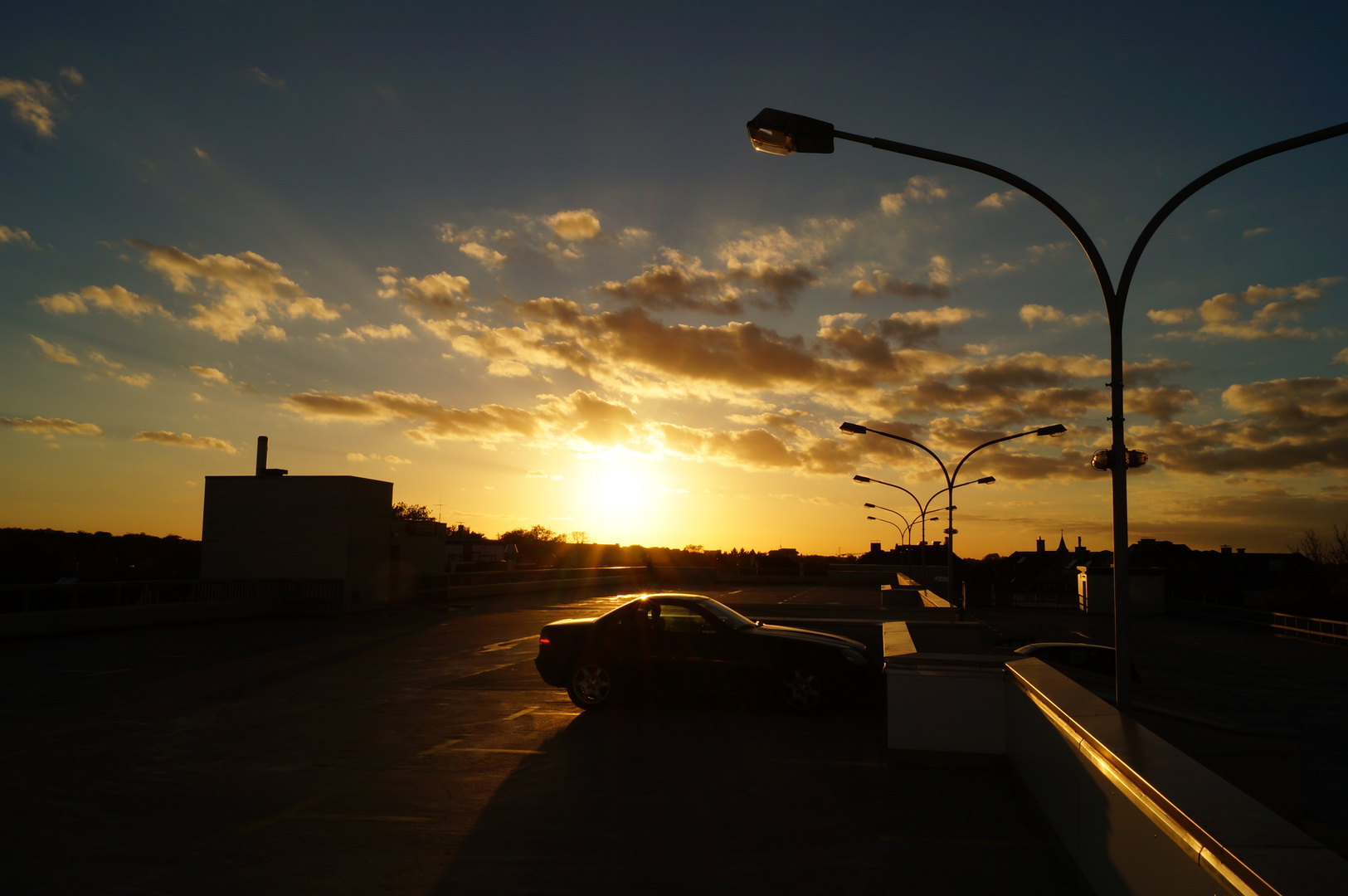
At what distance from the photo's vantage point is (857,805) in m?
7.05

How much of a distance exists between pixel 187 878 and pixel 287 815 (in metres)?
1.36

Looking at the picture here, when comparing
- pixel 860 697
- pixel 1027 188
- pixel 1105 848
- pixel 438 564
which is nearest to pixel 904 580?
pixel 438 564

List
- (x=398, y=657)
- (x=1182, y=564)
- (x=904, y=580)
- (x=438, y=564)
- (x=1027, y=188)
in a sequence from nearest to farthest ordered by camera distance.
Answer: (x=1027, y=188), (x=398, y=657), (x=438, y=564), (x=904, y=580), (x=1182, y=564)

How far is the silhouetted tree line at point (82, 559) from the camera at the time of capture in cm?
4438

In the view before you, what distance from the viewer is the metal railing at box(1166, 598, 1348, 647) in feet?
99.3

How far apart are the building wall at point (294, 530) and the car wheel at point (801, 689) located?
974 inches

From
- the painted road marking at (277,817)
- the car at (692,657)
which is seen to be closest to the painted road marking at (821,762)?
the car at (692,657)

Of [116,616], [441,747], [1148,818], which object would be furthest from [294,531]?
[1148,818]

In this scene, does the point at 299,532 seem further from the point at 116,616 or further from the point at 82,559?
the point at 82,559

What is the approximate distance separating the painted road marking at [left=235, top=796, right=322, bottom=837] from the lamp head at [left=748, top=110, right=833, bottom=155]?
7.14 metres

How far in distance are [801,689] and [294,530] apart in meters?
27.2

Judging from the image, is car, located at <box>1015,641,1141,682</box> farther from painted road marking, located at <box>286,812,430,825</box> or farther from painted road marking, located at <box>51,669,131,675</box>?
painted road marking, located at <box>51,669,131,675</box>

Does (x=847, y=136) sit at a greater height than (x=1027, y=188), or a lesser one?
greater

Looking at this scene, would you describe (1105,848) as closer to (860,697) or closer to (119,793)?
(860,697)
